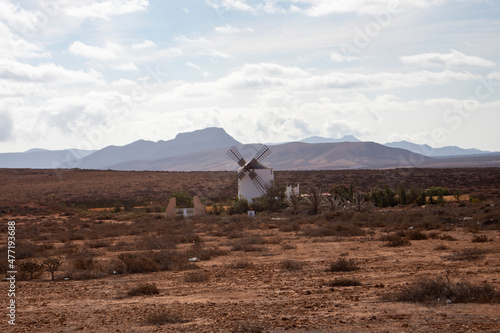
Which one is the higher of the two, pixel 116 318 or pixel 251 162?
pixel 251 162

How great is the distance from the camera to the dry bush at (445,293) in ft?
28.9

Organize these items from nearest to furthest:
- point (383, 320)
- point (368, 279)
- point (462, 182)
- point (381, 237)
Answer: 1. point (383, 320)
2. point (368, 279)
3. point (381, 237)
4. point (462, 182)

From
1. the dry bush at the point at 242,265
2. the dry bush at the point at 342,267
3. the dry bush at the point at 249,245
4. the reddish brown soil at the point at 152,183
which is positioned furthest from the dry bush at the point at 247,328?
the reddish brown soil at the point at 152,183

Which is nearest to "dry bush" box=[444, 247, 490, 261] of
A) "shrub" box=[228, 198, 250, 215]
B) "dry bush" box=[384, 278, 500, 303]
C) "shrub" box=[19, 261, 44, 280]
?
"dry bush" box=[384, 278, 500, 303]

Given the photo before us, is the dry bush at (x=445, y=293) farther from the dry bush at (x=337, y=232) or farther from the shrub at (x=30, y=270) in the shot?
the dry bush at (x=337, y=232)

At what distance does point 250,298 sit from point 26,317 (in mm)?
3954

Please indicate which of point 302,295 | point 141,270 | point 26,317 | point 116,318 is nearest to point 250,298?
point 302,295

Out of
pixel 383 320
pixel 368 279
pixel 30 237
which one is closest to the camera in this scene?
pixel 383 320

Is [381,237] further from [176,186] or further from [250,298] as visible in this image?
[176,186]

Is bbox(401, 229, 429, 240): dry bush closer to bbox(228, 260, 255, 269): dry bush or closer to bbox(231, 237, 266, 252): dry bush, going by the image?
bbox(231, 237, 266, 252): dry bush

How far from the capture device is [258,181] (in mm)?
39594

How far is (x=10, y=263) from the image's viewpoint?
14.8 metres

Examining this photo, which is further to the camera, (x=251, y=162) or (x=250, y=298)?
(x=251, y=162)

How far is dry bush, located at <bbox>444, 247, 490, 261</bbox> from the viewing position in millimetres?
13594
